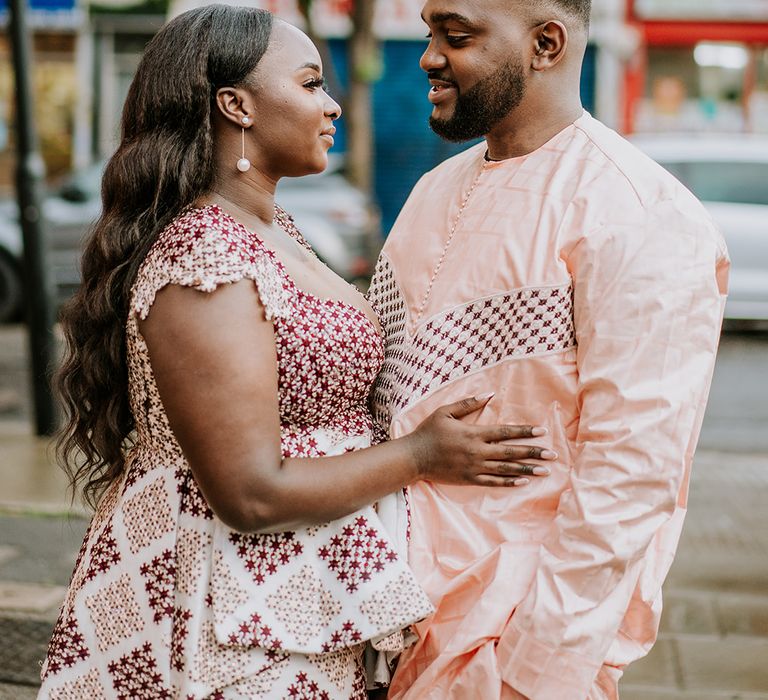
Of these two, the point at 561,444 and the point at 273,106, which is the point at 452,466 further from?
the point at 273,106

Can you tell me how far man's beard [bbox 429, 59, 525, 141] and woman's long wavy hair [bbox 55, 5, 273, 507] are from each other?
1.36ft

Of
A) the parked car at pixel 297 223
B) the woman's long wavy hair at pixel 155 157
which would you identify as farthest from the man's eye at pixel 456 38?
the parked car at pixel 297 223

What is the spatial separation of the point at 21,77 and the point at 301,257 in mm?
5214

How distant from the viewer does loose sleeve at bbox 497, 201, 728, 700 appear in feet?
6.02

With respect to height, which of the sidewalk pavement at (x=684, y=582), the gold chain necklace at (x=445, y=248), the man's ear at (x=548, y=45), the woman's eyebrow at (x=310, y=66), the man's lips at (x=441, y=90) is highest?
the man's ear at (x=548, y=45)

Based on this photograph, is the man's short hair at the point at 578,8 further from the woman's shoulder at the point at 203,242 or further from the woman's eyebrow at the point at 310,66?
the woman's shoulder at the point at 203,242

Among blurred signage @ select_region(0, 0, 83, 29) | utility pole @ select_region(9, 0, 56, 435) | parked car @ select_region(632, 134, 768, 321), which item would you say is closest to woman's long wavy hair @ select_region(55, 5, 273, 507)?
utility pole @ select_region(9, 0, 56, 435)

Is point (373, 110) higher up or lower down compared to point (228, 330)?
lower down

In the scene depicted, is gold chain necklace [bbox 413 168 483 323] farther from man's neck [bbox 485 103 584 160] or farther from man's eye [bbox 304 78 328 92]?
man's eye [bbox 304 78 328 92]

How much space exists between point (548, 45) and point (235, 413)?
0.97m

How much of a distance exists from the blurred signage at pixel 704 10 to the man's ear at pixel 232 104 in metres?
16.2

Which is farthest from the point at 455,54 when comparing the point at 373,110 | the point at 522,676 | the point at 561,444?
the point at 373,110

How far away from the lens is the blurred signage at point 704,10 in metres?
16.7

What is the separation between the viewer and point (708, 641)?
4105 millimetres
